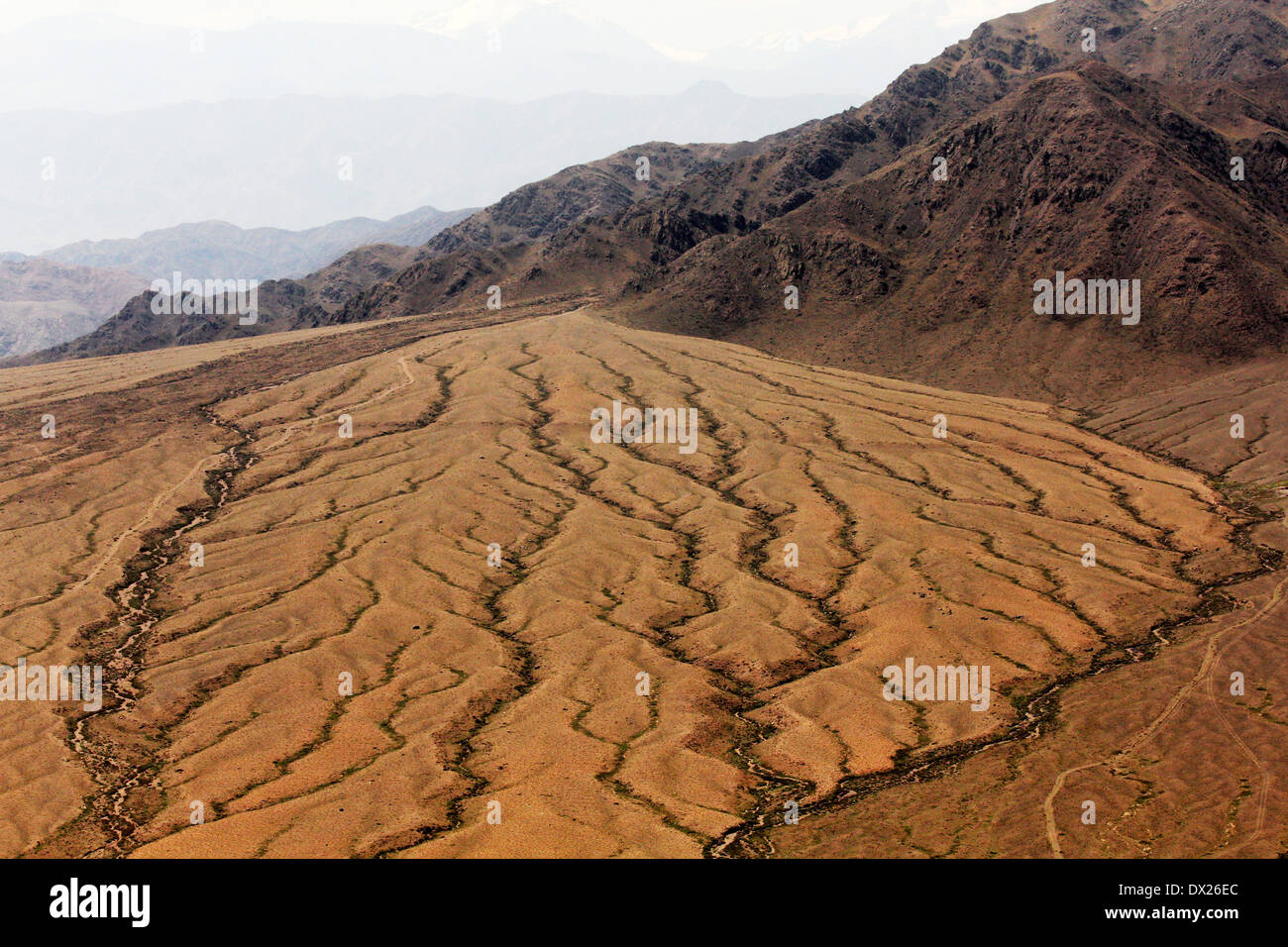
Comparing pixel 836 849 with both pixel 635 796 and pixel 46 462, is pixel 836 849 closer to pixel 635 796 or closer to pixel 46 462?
pixel 635 796

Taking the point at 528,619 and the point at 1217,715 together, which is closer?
the point at 1217,715

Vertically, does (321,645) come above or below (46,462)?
below

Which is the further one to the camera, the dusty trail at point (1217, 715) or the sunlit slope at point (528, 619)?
the sunlit slope at point (528, 619)

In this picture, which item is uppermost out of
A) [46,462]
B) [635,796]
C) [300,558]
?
[46,462]

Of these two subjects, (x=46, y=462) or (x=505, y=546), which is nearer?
(x=505, y=546)

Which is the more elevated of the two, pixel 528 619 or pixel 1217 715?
pixel 528 619

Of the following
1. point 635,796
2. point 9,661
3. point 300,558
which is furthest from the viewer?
point 300,558

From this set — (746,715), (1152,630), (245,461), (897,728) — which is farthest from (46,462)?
(1152,630)

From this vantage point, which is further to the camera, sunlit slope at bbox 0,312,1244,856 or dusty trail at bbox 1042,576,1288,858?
sunlit slope at bbox 0,312,1244,856
